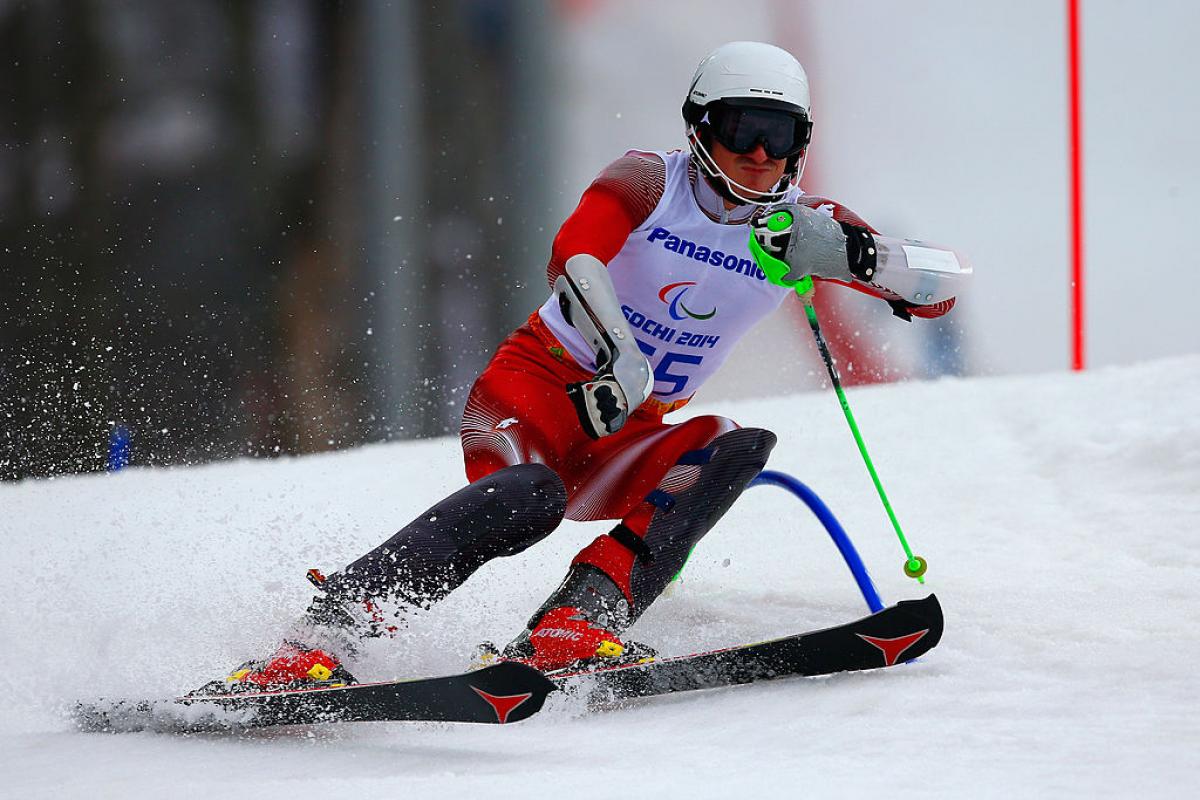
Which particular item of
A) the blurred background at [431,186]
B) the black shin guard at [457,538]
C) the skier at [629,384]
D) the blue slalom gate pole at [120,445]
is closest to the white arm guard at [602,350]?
the skier at [629,384]

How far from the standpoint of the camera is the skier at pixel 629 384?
2.31 meters

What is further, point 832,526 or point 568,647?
point 832,526

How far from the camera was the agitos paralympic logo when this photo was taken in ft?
8.90

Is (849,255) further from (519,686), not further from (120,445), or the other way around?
(120,445)

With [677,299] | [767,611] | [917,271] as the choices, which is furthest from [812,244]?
[767,611]

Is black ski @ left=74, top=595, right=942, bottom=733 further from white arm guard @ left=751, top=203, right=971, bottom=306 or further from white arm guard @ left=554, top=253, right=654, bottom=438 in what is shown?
white arm guard @ left=751, top=203, right=971, bottom=306

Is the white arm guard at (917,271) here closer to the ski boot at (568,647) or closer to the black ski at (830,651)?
the black ski at (830,651)

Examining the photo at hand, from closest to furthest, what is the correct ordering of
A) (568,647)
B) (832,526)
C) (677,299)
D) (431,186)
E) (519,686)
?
(519,686)
(568,647)
(677,299)
(832,526)
(431,186)

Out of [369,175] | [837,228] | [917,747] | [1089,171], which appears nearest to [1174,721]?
[917,747]

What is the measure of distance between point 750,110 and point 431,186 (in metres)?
3.55

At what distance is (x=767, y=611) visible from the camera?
308 cm

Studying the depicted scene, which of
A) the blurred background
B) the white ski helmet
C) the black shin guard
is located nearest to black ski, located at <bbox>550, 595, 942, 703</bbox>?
the black shin guard

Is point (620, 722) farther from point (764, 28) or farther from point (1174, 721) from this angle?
point (764, 28)

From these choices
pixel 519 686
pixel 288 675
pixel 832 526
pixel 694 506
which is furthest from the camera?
pixel 832 526
